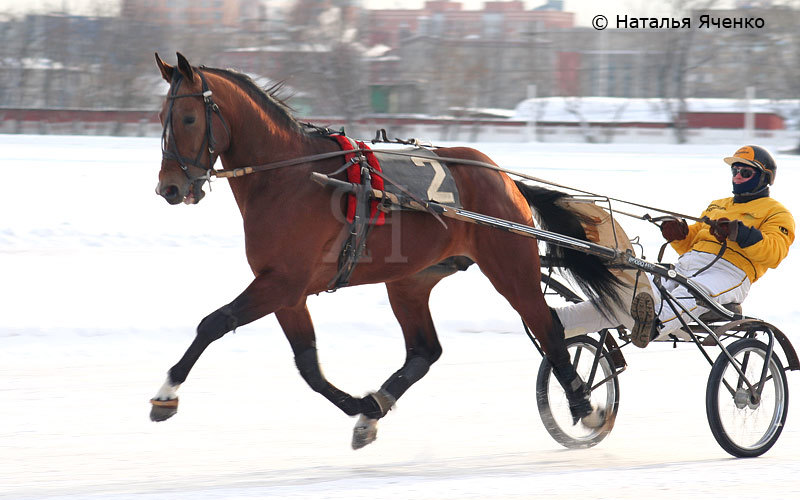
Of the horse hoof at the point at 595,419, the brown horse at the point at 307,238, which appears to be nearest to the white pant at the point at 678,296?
the brown horse at the point at 307,238

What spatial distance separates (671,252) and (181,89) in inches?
253

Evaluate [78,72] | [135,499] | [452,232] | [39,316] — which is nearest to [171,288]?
[39,316]

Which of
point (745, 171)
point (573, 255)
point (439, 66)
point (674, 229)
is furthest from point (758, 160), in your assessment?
point (439, 66)

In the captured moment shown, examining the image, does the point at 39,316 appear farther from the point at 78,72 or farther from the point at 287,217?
the point at 78,72

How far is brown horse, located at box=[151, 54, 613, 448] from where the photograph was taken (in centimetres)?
387

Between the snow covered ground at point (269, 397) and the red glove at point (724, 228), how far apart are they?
35.8 inches

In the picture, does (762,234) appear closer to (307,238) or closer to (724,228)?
(724,228)

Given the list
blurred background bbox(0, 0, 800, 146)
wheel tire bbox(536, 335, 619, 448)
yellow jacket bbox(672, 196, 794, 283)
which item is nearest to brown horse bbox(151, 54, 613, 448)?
wheel tire bbox(536, 335, 619, 448)

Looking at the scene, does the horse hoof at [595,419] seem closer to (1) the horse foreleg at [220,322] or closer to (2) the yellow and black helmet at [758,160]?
(2) the yellow and black helmet at [758,160]

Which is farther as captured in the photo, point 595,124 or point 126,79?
point 126,79

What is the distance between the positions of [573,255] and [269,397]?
164 centimetres

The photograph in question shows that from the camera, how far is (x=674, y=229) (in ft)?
15.1

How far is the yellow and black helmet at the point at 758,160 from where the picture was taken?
174 inches

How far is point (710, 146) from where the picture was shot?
1509 cm
